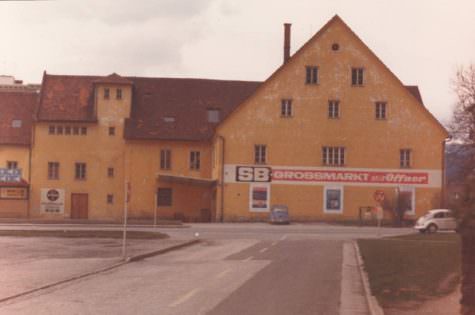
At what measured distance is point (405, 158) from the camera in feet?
206

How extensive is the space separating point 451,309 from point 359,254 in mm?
14837

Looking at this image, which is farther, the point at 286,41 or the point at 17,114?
the point at 17,114

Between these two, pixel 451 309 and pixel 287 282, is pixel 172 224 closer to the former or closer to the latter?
pixel 287 282

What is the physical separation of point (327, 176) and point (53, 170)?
2181cm

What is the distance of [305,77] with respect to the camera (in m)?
62.8

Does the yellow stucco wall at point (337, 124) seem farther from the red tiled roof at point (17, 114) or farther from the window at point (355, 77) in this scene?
the red tiled roof at point (17, 114)

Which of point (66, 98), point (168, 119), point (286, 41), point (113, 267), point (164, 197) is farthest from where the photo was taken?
point (66, 98)

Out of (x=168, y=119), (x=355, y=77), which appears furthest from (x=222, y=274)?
(x=168, y=119)

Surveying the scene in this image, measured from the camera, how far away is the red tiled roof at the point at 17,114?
69.8 m

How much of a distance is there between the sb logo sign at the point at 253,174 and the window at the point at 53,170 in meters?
15.5

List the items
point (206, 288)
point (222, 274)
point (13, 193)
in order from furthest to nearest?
point (13, 193), point (222, 274), point (206, 288)

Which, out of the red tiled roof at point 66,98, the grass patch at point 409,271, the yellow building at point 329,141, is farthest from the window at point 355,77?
the grass patch at point 409,271

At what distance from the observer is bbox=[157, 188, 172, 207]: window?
68500 mm

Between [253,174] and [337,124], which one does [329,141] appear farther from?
[253,174]
